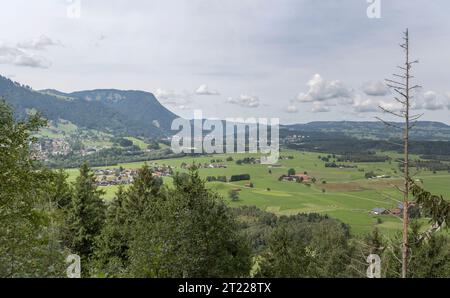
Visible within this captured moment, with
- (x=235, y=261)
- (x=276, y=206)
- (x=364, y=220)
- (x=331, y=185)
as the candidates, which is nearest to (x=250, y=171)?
(x=331, y=185)

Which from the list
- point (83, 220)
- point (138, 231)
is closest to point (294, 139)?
point (83, 220)

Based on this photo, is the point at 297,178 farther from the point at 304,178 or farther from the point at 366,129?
the point at 366,129

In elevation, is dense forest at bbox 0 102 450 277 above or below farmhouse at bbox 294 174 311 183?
above

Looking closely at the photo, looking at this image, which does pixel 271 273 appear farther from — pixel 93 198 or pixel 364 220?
pixel 364 220

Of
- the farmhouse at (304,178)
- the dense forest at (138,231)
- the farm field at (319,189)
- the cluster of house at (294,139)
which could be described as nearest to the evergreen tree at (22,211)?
the dense forest at (138,231)

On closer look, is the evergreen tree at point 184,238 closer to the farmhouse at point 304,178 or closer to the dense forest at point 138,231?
the dense forest at point 138,231

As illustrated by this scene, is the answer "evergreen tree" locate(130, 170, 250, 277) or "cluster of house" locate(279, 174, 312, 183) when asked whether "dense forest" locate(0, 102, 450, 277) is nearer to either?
"evergreen tree" locate(130, 170, 250, 277)

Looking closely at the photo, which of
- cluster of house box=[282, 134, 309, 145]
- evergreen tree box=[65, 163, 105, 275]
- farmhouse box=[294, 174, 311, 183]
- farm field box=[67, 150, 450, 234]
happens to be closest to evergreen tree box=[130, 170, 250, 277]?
evergreen tree box=[65, 163, 105, 275]
